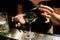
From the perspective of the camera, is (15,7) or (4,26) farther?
(15,7)

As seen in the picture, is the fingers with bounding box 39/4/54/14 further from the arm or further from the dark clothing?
the dark clothing

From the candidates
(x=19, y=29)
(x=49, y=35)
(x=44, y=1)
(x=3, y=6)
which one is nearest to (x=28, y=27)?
(x=19, y=29)

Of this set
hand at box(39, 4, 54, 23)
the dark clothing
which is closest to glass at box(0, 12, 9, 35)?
the dark clothing

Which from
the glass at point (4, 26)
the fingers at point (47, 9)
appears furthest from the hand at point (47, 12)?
the glass at point (4, 26)

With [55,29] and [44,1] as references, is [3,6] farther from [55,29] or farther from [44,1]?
[55,29]

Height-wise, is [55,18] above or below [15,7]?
below

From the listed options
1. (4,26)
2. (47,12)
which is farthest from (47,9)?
(4,26)

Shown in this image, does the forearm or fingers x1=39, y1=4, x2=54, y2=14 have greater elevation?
fingers x1=39, y1=4, x2=54, y2=14

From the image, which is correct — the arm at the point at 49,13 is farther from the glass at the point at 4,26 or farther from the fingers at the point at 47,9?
the glass at the point at 4,26

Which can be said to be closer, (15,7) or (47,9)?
(47,9)

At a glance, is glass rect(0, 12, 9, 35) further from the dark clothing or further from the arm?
the arm

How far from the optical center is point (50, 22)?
0.93 m

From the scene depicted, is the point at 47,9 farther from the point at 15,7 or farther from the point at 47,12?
the point at 15,7

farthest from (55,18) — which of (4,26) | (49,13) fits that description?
(4,26)
